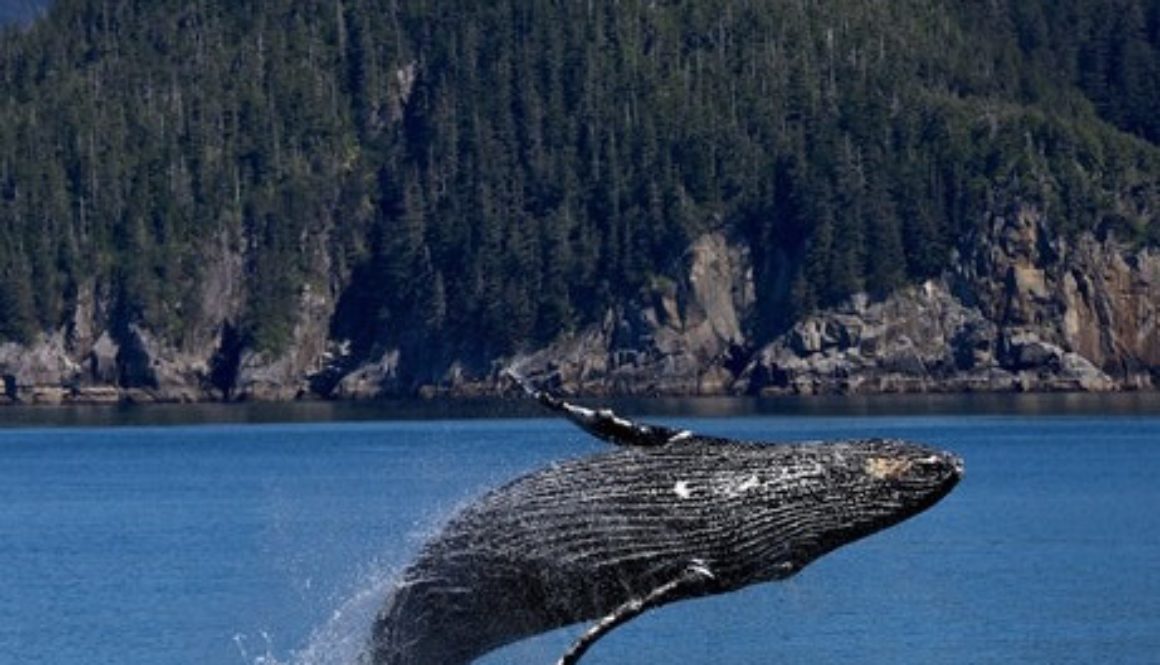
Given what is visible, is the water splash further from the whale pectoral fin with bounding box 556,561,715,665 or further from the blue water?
the whale pectoral fin with bounding box 556,561,715,665

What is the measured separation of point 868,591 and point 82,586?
18083 mm

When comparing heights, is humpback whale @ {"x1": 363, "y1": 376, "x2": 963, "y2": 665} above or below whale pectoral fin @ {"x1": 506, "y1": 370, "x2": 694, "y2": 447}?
below

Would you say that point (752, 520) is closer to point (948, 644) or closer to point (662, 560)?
point (662, 560)

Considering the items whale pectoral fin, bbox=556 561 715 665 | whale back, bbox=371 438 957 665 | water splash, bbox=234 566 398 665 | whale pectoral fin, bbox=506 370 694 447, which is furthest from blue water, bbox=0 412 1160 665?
whale pectoral fin, bbox=556 561 715 665

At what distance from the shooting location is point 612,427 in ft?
54.2

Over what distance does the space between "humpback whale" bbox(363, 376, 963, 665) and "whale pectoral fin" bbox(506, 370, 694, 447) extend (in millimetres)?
11

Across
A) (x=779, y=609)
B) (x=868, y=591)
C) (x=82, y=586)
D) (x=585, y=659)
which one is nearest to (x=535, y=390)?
(x=585, y=659)

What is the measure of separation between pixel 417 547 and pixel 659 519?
155cm

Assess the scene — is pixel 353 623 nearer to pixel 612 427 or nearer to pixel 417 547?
pixel 417 547

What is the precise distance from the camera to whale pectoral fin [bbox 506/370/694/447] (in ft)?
54.0

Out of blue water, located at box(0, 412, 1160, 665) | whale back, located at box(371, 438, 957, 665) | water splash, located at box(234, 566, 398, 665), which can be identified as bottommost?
blue water, located at box(0, 412, 1160, 665)

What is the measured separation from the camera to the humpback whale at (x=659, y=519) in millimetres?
16438

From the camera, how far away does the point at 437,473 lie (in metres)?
21.4

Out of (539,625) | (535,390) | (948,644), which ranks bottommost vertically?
(948,644)
